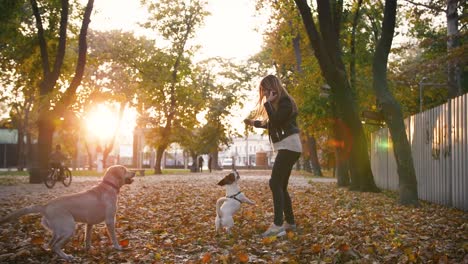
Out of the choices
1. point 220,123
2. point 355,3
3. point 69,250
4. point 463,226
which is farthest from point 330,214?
point 220,123

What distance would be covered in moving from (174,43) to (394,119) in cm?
2954

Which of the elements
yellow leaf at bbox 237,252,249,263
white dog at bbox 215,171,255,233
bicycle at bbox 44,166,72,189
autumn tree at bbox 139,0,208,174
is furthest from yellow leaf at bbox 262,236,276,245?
autumn tree at bbox 139,0,208,174

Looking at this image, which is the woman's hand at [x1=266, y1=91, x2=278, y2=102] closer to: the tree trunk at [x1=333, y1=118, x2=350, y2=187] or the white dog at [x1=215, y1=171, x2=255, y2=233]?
the white dog at [x1=215, y1=171, x2=255, y2=233]

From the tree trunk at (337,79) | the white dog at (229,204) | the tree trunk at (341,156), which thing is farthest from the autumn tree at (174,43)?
the white dog at (229,204)

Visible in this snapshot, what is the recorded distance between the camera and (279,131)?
651 cm

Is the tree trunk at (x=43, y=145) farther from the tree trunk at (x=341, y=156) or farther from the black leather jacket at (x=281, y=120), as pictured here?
the black leather jacket at (x=281, y=120)

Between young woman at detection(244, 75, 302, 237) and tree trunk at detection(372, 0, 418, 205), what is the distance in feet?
17.0

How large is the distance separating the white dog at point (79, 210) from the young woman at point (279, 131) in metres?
1.97

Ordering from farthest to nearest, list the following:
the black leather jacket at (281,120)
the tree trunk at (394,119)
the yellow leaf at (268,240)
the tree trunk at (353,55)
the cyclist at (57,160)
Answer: the tree trunk at (353,55) → the cyclist at (57,160) → the tree trunk at (394,119) → the black leather jacket at (281,120) → the yellow leaf at (268,240)

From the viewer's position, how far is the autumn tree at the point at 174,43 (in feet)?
124

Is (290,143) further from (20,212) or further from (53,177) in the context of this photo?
(53,177)

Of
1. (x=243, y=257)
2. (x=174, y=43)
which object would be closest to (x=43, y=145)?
(x=243, y=257)

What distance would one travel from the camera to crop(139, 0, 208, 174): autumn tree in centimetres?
3769

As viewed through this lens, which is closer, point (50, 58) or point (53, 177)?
point (53, 177)
